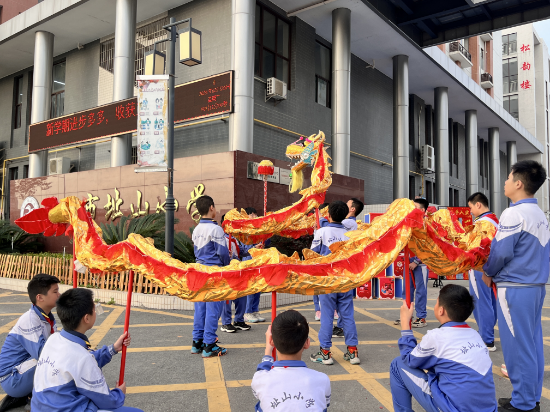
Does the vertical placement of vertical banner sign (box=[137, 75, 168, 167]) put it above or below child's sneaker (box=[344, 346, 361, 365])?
above

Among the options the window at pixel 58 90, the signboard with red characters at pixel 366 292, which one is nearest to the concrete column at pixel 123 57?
the window at pixel 58 90

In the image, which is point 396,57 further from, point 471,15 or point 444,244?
point 444,244

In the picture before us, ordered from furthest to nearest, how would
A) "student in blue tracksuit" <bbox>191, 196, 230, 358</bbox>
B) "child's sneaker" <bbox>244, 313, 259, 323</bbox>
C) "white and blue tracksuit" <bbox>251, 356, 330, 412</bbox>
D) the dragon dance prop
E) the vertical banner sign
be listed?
the vertical banner sign → "child's sneaker" <bbox>244, 313, 259, 323</bbox> → "student in blue tracksuit" <bbox>191, 196, 230, 358</bbox> → the dragon dance prop → "white and blue tracksuit" <bbox>251, 356, 330, 412</bbox>

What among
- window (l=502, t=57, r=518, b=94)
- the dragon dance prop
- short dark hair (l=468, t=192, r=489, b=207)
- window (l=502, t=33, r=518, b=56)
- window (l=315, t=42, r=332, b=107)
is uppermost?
window (l=502, t=33, r=518, b=56)

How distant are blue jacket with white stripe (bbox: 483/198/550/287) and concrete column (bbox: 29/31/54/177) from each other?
17.0 m

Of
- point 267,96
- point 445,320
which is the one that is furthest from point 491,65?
point 445,320

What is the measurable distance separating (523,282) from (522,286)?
4cm

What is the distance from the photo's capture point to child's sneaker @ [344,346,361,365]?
4824mm

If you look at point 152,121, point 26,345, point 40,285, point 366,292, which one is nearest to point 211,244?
point 40,285

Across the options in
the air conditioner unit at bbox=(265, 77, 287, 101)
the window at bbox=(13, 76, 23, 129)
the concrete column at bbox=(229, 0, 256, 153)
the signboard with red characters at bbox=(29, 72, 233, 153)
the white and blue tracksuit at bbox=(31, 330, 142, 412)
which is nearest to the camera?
the white and blue tracksuit at bbox=(31, 330, 142, 412)

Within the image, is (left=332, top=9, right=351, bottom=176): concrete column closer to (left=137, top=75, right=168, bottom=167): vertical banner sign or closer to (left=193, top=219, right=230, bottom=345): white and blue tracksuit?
(left=137, top=75, right=168, bottom=167): vertical banner sign

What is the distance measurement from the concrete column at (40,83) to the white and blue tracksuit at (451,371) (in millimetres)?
17155

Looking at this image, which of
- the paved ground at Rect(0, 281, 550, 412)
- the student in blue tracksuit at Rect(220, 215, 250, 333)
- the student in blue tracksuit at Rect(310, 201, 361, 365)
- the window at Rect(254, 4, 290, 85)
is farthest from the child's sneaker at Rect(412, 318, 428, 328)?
the window at Rect(254, 4, 290, 85)

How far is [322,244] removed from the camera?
17.6ft
